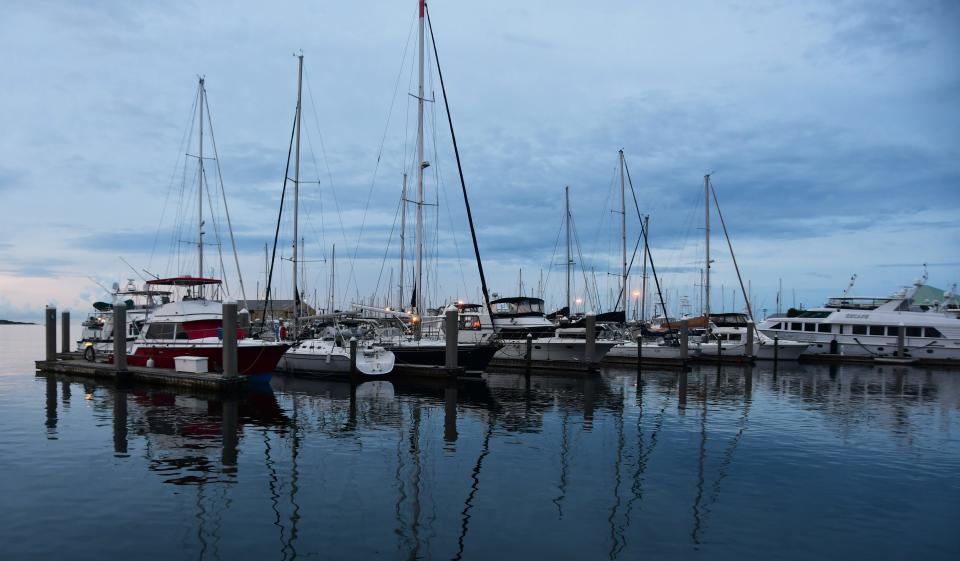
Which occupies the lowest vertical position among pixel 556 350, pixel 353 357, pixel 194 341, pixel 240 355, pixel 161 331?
pixel 556 350

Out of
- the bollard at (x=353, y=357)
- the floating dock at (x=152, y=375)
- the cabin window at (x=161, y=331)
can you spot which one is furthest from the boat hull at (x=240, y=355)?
the bollard at (x=353, y=357)

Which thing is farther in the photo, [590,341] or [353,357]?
[590,341]

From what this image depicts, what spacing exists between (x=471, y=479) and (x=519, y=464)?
5.70ft

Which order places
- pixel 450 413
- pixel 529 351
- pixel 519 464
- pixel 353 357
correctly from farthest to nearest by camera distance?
1. pixel 529 351
2. pixel 353 357
3. pixel 450 413
4. pixel 519 464

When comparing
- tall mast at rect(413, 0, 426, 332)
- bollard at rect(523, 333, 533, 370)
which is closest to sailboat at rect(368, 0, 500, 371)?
tall mast at rect(413, 0, 426, 332)

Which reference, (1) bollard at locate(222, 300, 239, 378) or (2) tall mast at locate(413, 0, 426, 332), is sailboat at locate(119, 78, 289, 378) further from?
(2) tall mast at locate(413, 0, 426, 332)

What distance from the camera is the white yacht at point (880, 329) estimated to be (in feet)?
157

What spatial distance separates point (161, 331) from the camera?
2994 centimetres

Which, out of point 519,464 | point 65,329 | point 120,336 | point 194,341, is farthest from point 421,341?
point 65,329

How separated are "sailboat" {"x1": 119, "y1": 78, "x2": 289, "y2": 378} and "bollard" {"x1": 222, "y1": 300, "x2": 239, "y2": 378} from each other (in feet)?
7.44

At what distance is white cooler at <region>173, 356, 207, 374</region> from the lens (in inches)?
1043

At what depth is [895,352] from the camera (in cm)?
4822

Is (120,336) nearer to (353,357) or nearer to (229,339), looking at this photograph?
(229,339)

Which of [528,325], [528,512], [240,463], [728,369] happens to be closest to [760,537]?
[528,512]
